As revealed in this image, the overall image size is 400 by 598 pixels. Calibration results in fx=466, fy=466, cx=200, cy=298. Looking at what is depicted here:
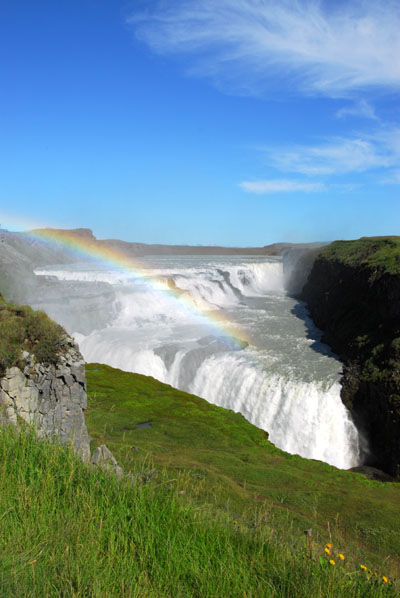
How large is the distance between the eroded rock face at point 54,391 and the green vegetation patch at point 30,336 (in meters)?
0.26

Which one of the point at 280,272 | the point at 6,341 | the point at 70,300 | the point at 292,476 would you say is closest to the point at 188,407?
the point at 292,476

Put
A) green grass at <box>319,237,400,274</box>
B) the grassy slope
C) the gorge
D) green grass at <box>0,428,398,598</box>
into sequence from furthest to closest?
green grass at <box>319,237,400,274</box>, the gorge, the grassy slope, green grass at <box>0,428,398,598</box>

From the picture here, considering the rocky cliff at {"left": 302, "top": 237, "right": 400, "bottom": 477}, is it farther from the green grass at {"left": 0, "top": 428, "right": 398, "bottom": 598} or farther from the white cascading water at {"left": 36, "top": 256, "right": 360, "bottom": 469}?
the green grass at {"left": 0, "top": 428, "right": 398, "bottom": 598}

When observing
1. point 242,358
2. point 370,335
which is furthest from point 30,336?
point 370,335

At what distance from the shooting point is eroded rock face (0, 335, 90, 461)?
13312mm

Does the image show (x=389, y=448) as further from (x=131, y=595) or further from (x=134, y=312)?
(x=134, y=312)

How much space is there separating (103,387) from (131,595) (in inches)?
1090

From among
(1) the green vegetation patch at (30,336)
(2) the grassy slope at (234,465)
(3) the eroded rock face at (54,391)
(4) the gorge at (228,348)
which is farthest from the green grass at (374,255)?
(1) the green vegetation patch at (30,336)

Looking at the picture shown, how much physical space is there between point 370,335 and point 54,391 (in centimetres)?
2693

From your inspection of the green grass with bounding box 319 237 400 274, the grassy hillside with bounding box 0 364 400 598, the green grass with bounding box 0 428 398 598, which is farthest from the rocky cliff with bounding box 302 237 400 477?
the green grass with bounding box 0 428 398 598

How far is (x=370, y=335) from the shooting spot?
3512cm

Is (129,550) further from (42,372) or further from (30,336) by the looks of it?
(30,336)

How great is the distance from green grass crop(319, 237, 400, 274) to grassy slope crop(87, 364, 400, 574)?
1971 cm

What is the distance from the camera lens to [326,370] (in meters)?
33.7
